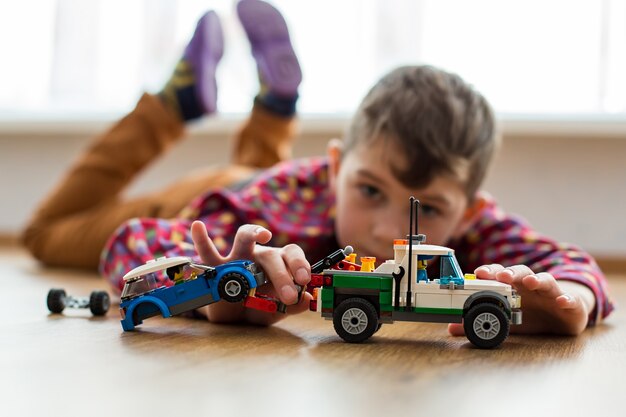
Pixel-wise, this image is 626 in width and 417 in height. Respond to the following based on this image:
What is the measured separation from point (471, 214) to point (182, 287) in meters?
0.66

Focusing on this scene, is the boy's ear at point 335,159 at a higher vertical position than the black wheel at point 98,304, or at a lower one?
higher

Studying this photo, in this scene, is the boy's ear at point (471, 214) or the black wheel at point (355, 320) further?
the boy's ear at point (471, 214)

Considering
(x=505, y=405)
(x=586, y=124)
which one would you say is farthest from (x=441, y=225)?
(x=586, y=124)

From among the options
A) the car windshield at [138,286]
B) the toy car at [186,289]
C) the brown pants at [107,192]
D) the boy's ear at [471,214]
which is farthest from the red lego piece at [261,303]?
the brown pants at [107,192]

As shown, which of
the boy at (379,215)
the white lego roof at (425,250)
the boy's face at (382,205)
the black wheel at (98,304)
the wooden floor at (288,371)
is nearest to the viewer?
the wooden floor at (288,371)

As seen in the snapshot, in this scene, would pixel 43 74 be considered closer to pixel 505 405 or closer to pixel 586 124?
pixel 586 124

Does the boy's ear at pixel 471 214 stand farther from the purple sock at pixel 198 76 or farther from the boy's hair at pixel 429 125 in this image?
the purple sock at pixel 198 76

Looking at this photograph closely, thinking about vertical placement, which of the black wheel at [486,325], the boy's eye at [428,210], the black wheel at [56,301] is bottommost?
the black wheel at [56,301]

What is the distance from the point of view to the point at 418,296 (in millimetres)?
792

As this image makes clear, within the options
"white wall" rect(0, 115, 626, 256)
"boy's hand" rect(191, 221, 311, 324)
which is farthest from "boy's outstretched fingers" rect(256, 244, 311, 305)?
"white wall" rect(0, 115, 626, 256)

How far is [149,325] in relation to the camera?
36.9 inches

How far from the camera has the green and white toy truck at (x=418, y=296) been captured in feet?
2.59

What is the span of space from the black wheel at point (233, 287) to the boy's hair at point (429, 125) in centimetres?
41

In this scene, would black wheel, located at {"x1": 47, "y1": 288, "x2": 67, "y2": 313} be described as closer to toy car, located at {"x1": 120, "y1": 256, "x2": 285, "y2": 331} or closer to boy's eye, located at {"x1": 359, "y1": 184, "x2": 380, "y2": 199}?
toy car, located at {"x1": 120, "y1": 256, "x2": 285, "y2": 331}
